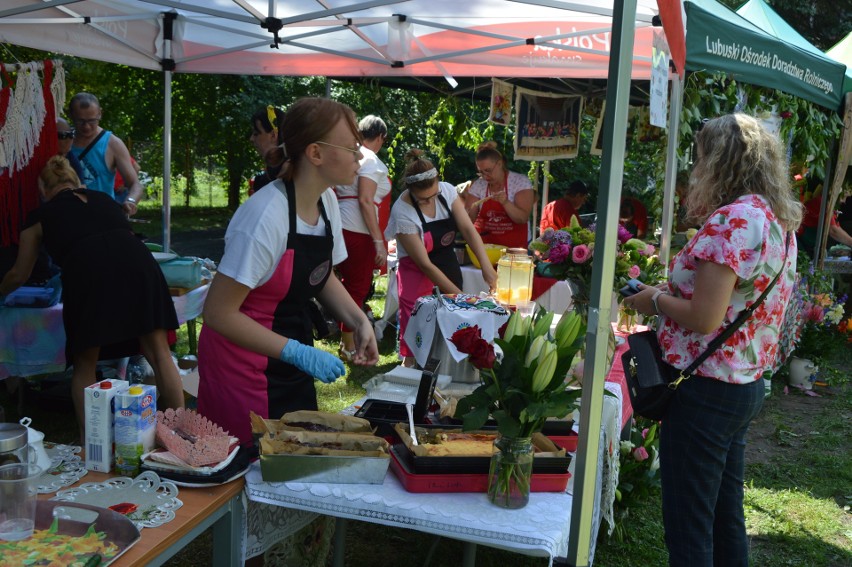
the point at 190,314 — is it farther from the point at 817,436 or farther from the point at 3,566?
the point at 817,436

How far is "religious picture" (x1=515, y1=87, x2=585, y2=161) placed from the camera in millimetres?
7379

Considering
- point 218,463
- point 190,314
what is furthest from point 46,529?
point 190,314

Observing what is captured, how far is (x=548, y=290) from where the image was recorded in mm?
5414

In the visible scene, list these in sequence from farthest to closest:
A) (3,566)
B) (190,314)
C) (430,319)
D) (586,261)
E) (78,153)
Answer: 1. (78,153)
2. (190,314)
3. (430,319)
4. (586,261)
5. (3,566)

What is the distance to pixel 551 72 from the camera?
5.48m

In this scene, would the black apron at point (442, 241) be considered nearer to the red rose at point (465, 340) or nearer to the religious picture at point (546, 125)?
the red rose at point (465, 340)

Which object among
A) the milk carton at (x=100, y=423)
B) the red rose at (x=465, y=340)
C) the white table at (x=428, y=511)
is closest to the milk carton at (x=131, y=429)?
the milk carton at (x=100, y=423)

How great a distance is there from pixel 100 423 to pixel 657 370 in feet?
5.01

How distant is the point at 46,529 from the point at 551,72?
4.72 m

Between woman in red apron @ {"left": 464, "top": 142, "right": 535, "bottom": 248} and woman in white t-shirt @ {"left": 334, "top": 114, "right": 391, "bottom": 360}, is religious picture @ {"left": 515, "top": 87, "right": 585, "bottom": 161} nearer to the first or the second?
woman in red apron @ {"left": 464, "top": 142, "right": 535, "bottom": 248}

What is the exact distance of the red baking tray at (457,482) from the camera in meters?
1.86

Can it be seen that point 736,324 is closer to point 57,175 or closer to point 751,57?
point 751,57

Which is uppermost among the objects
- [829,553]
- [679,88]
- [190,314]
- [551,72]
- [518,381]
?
[551,72]

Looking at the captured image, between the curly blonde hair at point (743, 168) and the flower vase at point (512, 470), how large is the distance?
95 cm
